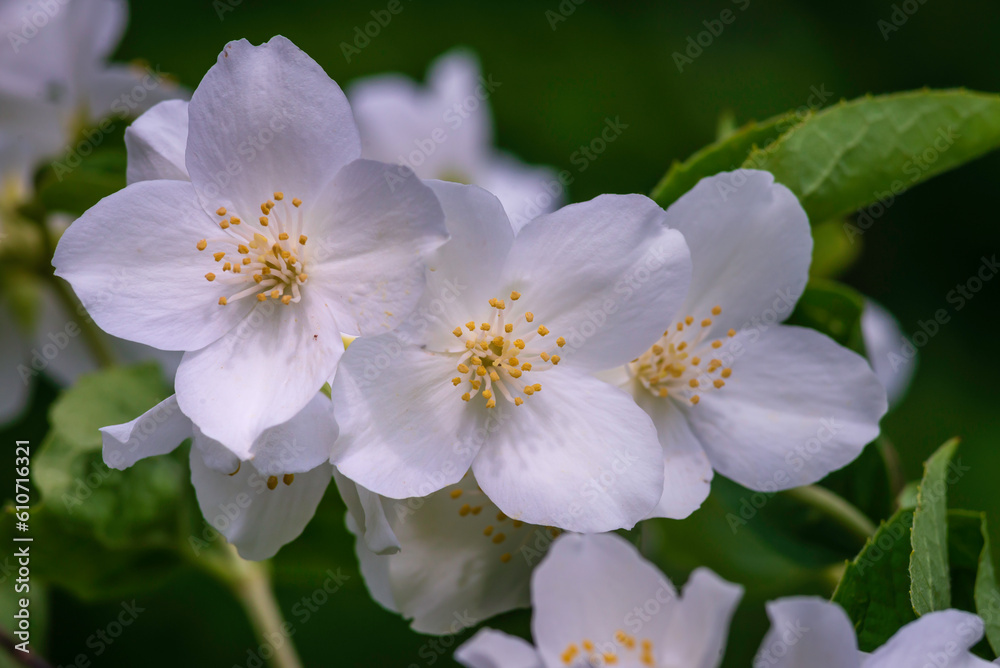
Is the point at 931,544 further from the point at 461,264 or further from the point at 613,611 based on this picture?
the point at 461,264

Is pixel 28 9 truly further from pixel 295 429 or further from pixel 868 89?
pixel 868 89

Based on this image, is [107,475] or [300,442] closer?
[300,442]

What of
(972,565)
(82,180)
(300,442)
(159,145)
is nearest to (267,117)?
(159,145)

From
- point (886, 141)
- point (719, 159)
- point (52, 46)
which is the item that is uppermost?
point (886, 141)

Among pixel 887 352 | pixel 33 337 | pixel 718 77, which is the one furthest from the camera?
pixel 718 77

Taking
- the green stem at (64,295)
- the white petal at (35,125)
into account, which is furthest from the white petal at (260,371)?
the white petal at (35,125)

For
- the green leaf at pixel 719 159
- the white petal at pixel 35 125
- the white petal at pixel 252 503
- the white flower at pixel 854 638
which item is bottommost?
the white petal at pixel 35 125

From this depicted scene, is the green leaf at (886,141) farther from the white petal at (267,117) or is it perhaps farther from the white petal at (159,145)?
the white petal at (159,145)
